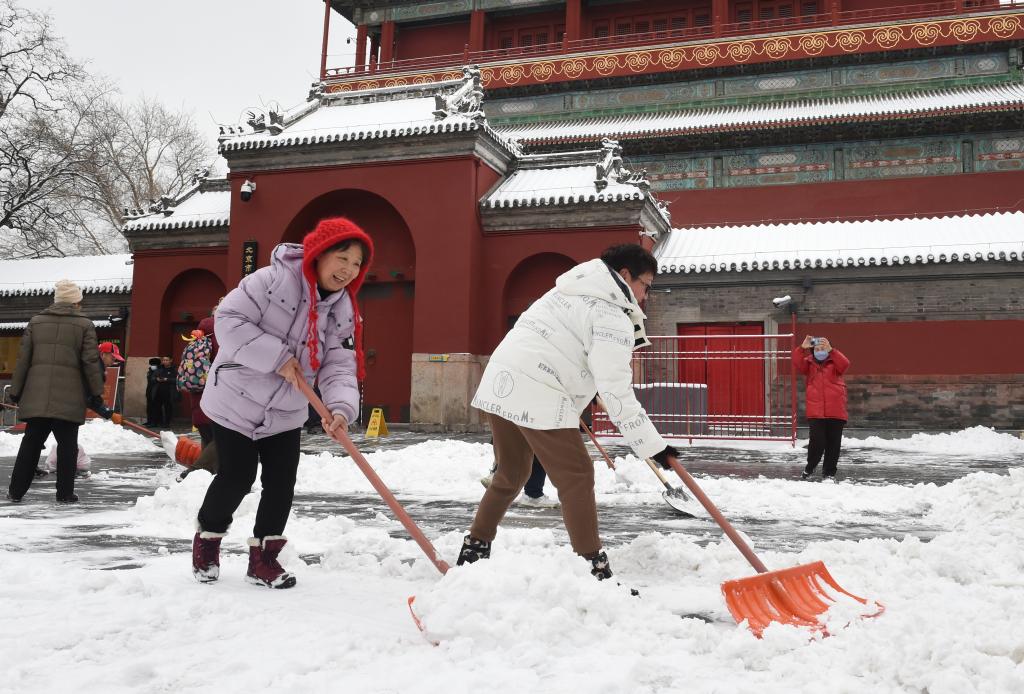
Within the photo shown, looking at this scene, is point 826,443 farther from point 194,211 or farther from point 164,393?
point 194,211

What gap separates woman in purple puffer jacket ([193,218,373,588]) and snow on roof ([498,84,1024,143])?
1704 cm

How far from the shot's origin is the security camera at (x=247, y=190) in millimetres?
15922

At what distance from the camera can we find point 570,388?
3.40 metres

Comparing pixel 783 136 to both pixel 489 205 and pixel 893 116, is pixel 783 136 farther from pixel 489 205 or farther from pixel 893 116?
pixel 489 205

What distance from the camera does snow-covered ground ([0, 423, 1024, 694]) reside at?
2.40m

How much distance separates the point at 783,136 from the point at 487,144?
779 cm

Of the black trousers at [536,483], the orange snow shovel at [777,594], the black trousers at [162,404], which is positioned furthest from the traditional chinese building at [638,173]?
the orange snow shovel at [777,594]

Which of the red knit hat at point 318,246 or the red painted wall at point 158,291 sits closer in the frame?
the red knit hat at point 318,246

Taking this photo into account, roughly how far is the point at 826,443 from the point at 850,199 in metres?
12.3

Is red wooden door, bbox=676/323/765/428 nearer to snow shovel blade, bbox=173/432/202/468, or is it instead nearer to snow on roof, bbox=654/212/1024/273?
snow on roof, bbox=654/212/1024/273

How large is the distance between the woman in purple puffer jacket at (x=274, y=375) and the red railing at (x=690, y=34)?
782 inches

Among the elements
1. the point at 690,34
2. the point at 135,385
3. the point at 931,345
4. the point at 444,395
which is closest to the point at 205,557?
the point at 444,395

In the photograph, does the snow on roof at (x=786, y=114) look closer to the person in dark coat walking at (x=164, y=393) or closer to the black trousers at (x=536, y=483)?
the person in dark coat walking at (x=164, y=393)

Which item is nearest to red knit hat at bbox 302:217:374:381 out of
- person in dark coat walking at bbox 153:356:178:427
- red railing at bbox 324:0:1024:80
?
person in dark coat walking at bbox 153:356:178:427
